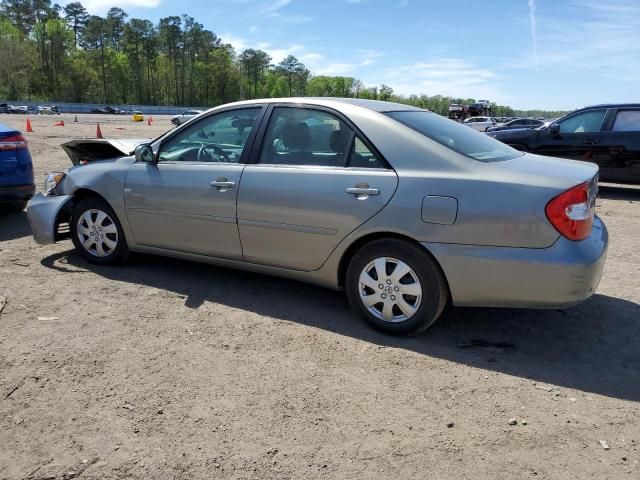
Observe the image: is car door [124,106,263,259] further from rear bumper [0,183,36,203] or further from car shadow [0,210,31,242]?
rear bumper [0,183,36,203]

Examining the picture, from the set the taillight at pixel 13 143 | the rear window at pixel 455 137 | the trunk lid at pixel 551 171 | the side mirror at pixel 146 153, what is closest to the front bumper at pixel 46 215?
the side mirror at pixel 146 153

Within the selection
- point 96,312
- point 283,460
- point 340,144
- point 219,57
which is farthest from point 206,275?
point 219,57

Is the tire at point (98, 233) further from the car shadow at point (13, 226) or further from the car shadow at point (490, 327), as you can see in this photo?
the car shadow at point (13, 226)

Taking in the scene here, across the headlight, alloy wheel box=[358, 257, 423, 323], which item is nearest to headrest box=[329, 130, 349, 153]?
alloy wheel box=[358, 257, 423, 323]

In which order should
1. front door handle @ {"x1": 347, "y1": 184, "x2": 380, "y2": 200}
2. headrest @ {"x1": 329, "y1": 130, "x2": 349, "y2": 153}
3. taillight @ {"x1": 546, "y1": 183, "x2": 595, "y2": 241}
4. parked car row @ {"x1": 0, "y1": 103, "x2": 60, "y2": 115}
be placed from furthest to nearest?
parked car row @ {"x1": 0, "y1": 103, "x2": 60, "y2": 115}, headrest @ {"x1": 329, "y1": 130, "x2": 349, "y2": 153}, front door handle @ {"x1": 347, "y1": 184, "x2": 380, "y2": 200}, taillight @ {"x1": 546, "y1": 183, "x2": 595, "y2": 241}

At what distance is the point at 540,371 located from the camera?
3.19 metres

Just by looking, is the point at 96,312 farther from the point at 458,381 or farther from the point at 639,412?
the point at 639,412

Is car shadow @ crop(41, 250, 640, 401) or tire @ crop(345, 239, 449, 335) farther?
tire @ crop(345, 239, 449, 335)

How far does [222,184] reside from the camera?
4102 millimetres

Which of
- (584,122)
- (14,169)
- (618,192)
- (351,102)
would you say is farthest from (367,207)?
(618,192)

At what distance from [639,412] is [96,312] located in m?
3.60

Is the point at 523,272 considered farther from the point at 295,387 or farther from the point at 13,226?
the point at 13,226

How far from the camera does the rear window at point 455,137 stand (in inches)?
142

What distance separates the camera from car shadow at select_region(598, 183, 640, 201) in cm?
984
